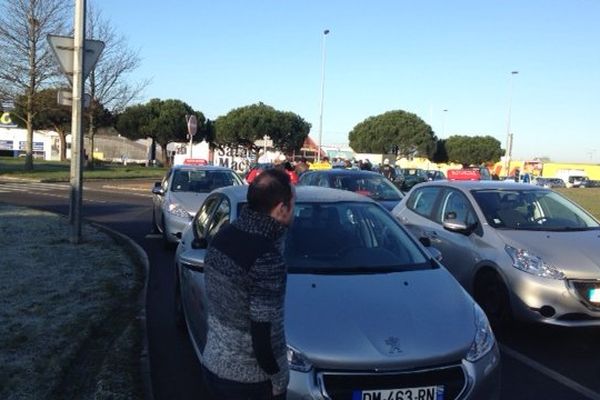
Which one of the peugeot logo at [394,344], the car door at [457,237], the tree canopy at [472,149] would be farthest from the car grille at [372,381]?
the tree canopy at [472,149]

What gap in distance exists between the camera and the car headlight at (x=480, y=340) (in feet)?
12.4

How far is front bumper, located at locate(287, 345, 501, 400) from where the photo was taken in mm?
3477

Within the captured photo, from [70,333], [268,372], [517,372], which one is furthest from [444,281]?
[70,333]

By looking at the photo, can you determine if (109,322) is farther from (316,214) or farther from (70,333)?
(316,214)

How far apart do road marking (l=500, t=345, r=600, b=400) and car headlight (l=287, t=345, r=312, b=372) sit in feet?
8.13

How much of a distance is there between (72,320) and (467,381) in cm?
398

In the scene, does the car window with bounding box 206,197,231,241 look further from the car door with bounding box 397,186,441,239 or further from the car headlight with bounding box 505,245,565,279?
the car door with bounding box 397,186,441,239

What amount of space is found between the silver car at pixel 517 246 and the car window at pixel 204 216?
8.70ft

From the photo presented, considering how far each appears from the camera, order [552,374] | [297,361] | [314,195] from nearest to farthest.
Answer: [297,361], [552,374], [314,195]

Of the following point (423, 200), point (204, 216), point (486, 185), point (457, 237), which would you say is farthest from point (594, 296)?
point (204, 216)

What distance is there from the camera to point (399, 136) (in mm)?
83625

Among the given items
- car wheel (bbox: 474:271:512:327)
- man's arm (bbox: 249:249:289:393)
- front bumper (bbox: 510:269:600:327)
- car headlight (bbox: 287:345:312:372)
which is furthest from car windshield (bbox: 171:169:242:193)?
man's arm (bbox: 249:249:289:393)

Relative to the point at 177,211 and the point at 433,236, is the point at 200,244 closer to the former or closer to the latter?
the point at 433,236

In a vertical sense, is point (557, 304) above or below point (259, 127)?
below
